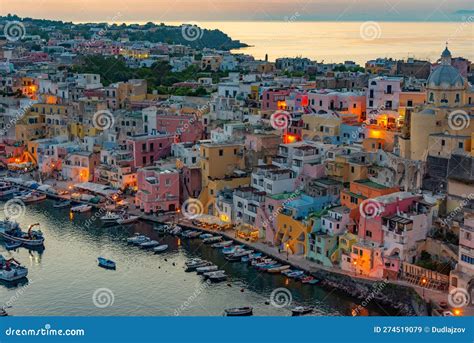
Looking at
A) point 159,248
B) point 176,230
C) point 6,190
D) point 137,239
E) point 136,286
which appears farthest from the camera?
point 6,190

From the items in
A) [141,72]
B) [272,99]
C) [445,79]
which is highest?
[445,79]

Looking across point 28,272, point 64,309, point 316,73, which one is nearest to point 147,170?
point 28,272

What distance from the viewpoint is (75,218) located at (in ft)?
45.1

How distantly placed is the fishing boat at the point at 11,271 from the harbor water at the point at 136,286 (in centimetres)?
10

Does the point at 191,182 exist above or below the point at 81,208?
above

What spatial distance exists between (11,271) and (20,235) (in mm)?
1761

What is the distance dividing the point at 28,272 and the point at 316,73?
15.4m

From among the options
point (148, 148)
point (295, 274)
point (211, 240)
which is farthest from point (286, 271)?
point (148, 148)

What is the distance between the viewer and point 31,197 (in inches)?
588

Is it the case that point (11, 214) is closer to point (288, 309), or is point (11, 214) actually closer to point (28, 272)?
point (28, 272)

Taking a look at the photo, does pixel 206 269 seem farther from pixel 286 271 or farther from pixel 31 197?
pixel 31 197

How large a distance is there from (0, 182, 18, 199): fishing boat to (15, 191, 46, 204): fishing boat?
0.38 metres

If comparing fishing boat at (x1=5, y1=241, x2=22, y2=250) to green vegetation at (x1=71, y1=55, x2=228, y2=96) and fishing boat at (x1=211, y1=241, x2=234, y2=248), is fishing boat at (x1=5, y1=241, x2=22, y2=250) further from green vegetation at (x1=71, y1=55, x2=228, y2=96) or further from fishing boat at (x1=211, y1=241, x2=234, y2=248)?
green vegetation at (x1=71, y1=55, x2=228, y2=96)

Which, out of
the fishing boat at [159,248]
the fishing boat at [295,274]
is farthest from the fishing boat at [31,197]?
the fishing boat at [295,274]
